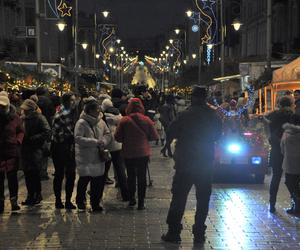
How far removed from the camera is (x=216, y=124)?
23.9 feet

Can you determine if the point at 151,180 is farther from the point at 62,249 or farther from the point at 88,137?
the point at 62,249

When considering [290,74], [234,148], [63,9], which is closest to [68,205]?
[234,148]

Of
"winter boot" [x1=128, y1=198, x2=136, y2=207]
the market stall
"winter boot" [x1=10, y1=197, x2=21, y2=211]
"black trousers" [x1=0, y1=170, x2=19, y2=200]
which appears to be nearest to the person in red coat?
"winter boot" [x1=128, y1=198, x2=136, y2=207]

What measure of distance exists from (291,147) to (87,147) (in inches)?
116

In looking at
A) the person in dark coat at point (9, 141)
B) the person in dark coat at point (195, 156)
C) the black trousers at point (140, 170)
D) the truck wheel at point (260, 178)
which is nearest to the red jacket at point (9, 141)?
the person in dark coat at point (9, 141)

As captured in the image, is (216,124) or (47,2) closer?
(216,124)

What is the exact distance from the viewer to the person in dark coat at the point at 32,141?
9.69 meters

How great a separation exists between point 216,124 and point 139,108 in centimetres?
247

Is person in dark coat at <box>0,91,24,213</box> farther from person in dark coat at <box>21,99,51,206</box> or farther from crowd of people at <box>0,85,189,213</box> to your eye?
person in dark coat at <box>21,99,51,206</box>

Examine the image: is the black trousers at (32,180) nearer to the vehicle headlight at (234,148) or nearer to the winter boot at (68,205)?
the winter boot at (68,205)

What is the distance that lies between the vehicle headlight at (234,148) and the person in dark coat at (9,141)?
16.3ft

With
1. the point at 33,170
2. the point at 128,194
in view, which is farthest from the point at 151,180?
the point at 33,170

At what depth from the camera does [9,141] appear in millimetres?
8977

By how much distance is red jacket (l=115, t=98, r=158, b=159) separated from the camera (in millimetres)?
9266
